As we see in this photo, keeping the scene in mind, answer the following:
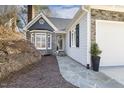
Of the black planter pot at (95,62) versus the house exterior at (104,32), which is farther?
the house exterior at (104,32)

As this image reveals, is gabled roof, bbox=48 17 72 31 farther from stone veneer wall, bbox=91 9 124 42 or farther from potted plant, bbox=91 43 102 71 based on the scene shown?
potted plant, bbox=91 43 102 71

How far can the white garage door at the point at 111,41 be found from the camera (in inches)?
342

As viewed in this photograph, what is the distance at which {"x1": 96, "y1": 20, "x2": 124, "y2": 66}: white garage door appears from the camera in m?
8.68

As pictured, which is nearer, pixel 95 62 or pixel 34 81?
pixel 34 81

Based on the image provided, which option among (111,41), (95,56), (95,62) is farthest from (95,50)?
(111,41)

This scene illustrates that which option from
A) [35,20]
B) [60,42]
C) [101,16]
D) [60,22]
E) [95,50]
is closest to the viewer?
[95,50]

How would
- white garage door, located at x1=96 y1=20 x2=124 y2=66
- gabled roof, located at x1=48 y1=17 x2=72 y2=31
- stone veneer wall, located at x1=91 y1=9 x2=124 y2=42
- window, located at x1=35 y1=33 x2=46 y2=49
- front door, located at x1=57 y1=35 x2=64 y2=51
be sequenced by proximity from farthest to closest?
gabled roof, located at x1=48 y1=17 x2=72 y2=31 < front door, located at x1=57 y1=35 x2=64 y2=51 < window, located at x1=35 y1=33 x2=46 y2=49 < white garage door, located at x1=96 y1=20 x2=124 y2=66 < stone veneer wall, located at x1=91 y1=9 x2=124 y2=42

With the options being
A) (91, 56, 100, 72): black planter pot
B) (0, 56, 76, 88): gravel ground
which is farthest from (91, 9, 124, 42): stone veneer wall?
(0, 56, 76, 88): gravel ground

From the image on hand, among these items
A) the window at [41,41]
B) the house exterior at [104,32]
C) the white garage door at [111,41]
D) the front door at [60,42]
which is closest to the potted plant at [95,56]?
the house exterior at [104,32]

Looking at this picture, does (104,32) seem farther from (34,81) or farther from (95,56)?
(34,81)

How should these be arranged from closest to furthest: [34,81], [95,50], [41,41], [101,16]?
[34,81] → [95,50] → [101,16] → [41,41]

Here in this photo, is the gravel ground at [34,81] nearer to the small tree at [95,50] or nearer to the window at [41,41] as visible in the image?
the small tree at [95,50]

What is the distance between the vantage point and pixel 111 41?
9062 mm
